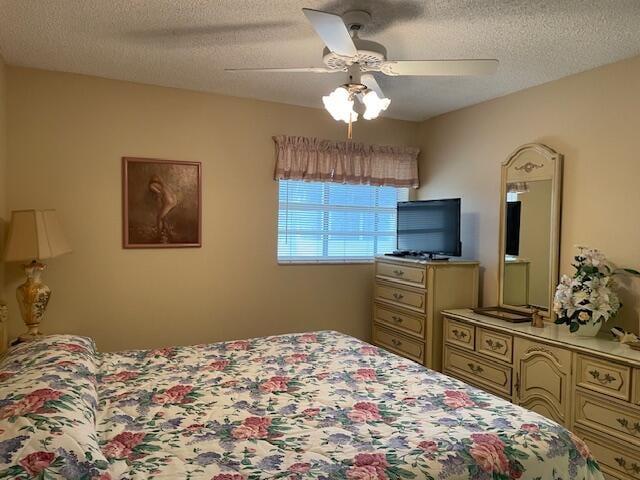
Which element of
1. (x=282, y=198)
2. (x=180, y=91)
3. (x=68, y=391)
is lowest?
(x=68, y=391)

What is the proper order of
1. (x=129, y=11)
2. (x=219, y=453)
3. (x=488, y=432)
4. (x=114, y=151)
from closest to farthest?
(x=219, y=453)
(x=488, y=432)
(x=129, y=11)
(x=114, y=151)

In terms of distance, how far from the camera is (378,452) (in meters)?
1.49

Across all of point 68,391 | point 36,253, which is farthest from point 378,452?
point 36,253

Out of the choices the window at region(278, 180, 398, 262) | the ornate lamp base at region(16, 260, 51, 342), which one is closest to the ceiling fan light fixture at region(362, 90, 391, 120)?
the window at region(278, 180, 398, 262)

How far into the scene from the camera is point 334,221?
14.0 ft

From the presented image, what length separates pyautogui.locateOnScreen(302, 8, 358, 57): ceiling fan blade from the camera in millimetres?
1661

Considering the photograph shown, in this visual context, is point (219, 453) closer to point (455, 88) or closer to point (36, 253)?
point (36, 253)

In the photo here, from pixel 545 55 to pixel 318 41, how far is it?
136cm

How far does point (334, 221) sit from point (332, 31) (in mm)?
2559

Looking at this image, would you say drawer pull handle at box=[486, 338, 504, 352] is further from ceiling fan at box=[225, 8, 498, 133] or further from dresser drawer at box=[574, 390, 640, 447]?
ceiling fan at box=[225, 8, 498, 133]

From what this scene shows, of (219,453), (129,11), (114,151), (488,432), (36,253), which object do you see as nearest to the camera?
(219,453)

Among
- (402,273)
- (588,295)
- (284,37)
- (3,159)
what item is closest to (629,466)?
(588,295)

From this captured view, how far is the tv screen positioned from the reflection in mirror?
390 millimetres

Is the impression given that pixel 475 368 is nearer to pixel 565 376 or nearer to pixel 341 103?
pixel 565 376
